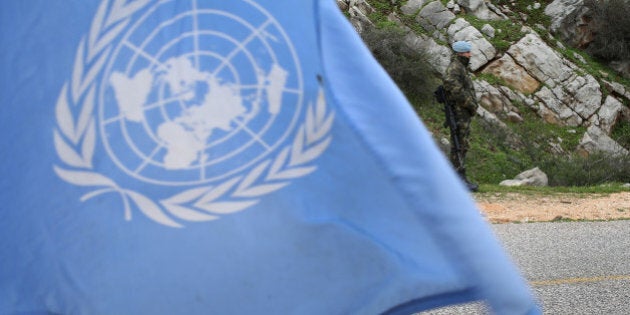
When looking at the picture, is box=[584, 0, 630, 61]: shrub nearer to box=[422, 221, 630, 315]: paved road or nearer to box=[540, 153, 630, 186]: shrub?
box=[540, 153, 630, 186]: shrub

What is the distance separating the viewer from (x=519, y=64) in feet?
83.0

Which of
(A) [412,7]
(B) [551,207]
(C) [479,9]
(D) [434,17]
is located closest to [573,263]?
(B) [551,207]

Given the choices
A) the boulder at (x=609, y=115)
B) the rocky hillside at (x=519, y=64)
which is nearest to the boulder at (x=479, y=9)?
the rocky hillside at (x=519, y=64)

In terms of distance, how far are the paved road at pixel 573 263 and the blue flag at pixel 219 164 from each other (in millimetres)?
3129

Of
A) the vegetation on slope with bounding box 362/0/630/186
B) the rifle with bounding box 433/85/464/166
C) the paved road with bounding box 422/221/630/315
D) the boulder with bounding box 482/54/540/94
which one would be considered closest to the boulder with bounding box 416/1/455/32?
the vegetation on slope with bounding box 362/0/630/186

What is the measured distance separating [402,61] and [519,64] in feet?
13.6

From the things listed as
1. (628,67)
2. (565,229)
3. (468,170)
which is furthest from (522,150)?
(565,229)

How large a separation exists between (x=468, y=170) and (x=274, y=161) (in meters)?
17.4

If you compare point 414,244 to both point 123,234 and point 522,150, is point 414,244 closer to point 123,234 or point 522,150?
point 123,234

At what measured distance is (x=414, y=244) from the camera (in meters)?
1.89

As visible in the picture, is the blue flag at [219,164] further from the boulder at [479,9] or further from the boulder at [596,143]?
the boulder at [479,9]

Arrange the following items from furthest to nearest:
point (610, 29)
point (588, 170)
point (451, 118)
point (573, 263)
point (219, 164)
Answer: point (610, 29)
point (588, 170)
point (451, 118)
point (573, 263)
point (219, 164)

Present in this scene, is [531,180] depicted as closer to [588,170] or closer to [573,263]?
[588,170]

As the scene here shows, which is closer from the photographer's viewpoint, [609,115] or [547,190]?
[547,190]
